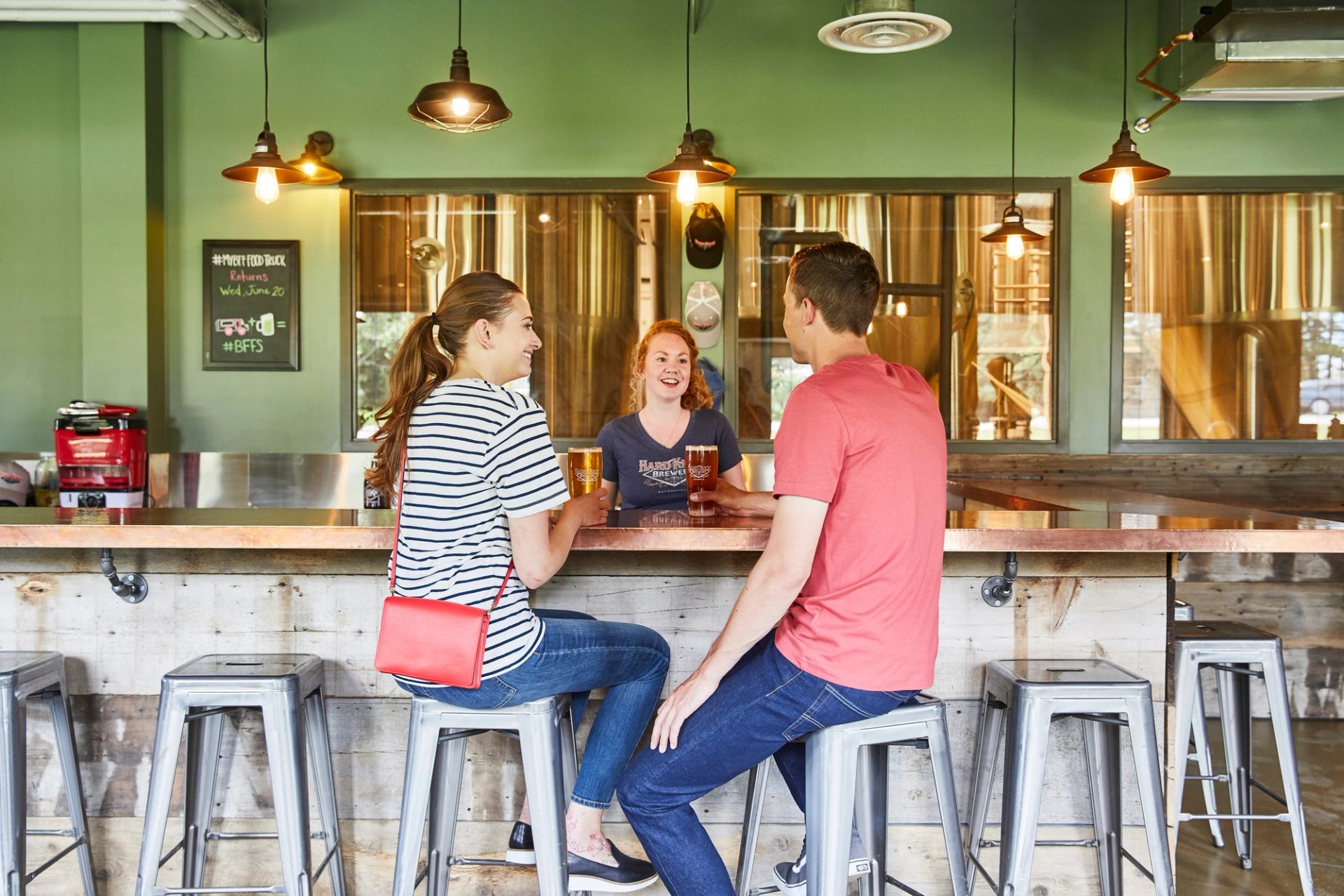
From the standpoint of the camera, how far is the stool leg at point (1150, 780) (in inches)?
79.7

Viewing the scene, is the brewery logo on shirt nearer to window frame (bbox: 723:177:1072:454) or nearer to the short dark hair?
the short dark hair

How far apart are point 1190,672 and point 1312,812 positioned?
3.42 feet

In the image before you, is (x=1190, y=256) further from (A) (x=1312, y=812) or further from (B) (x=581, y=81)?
(B) (x=581, y=81)

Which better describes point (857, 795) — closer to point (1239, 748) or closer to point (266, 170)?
point (1239, 748)

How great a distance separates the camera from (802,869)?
2.11m

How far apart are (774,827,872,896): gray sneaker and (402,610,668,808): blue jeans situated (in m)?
0.38

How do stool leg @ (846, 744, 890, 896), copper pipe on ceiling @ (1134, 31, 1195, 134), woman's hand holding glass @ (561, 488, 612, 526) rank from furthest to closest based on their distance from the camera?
1. copper pipe on ceiling @ (1134, 31, 1195, 134)
2. stool leg @ (846, 744, 890, 896)
3. woman's hand holding glass @ (561, 488, 612, 526)

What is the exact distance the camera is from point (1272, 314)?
15.6 feet

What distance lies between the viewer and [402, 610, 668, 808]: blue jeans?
6.22 ft

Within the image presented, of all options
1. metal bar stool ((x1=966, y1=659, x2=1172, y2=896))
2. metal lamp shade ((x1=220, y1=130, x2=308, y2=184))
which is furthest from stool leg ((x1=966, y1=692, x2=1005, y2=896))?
metal lamp shade ((x1=220, y1=130, x2=308, y2=184))

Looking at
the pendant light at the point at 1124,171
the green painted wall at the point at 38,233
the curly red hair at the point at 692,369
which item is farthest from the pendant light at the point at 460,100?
the green painted wall at the point at 38,233

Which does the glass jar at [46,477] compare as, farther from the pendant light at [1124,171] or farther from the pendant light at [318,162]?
the pendant light at [1124,171]

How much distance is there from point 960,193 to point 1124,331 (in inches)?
37.4

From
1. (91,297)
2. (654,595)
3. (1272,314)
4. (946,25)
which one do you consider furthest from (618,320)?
(1272,314)
